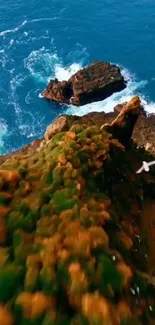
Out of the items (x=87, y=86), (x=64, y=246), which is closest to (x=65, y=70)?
(x=87, y=86)

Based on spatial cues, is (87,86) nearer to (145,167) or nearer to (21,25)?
(21,25)

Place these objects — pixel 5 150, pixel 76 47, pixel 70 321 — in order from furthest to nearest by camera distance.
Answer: pixel 76 47
pixel 5 150
pixel 70 321

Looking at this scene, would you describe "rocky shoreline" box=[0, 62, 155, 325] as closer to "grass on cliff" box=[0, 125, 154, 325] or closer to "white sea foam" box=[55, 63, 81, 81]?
"grass on cliff" box=[0, 125, 154, 325]

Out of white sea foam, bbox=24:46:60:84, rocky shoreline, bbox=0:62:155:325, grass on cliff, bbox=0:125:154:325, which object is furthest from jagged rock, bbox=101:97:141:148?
white sea foam, bbox=24:46:60:84

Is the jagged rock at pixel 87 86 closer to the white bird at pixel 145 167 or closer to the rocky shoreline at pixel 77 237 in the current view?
the white bird at pixel 145 167

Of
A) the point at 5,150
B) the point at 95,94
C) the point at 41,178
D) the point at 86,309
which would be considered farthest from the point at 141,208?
the point at 95,94

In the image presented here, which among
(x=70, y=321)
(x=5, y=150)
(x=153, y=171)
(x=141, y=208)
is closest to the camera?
(x=70, y=321)

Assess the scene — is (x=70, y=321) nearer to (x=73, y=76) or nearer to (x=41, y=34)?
(x=73, y=76)
